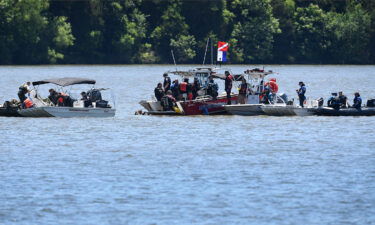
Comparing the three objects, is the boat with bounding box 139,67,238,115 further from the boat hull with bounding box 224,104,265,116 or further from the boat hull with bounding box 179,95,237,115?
the boat hull with bounding box 224,104,265,116

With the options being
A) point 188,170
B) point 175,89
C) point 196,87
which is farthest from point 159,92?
point 188,170

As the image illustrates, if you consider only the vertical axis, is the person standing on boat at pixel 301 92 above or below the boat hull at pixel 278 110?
above

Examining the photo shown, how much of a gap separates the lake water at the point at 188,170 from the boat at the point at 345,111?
0.38 metres

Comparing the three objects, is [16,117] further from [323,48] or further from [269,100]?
[323,48]

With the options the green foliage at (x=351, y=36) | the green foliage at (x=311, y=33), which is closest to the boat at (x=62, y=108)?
the green foliage at (x=351, y=36)

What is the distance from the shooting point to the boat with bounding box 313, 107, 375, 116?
50750mm

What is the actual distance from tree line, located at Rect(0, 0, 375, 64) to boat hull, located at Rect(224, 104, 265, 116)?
86.9 m

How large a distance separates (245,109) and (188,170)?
19447 mm

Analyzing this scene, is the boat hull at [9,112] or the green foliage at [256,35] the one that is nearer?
the boat hull at [9,112]

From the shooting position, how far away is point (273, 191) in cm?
2920

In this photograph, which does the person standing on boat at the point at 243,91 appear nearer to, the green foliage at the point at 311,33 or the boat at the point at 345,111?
the boat at the point at 345,111

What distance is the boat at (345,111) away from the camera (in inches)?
1998

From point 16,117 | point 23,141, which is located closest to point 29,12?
point 16,117

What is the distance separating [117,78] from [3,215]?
86667 millimetres
